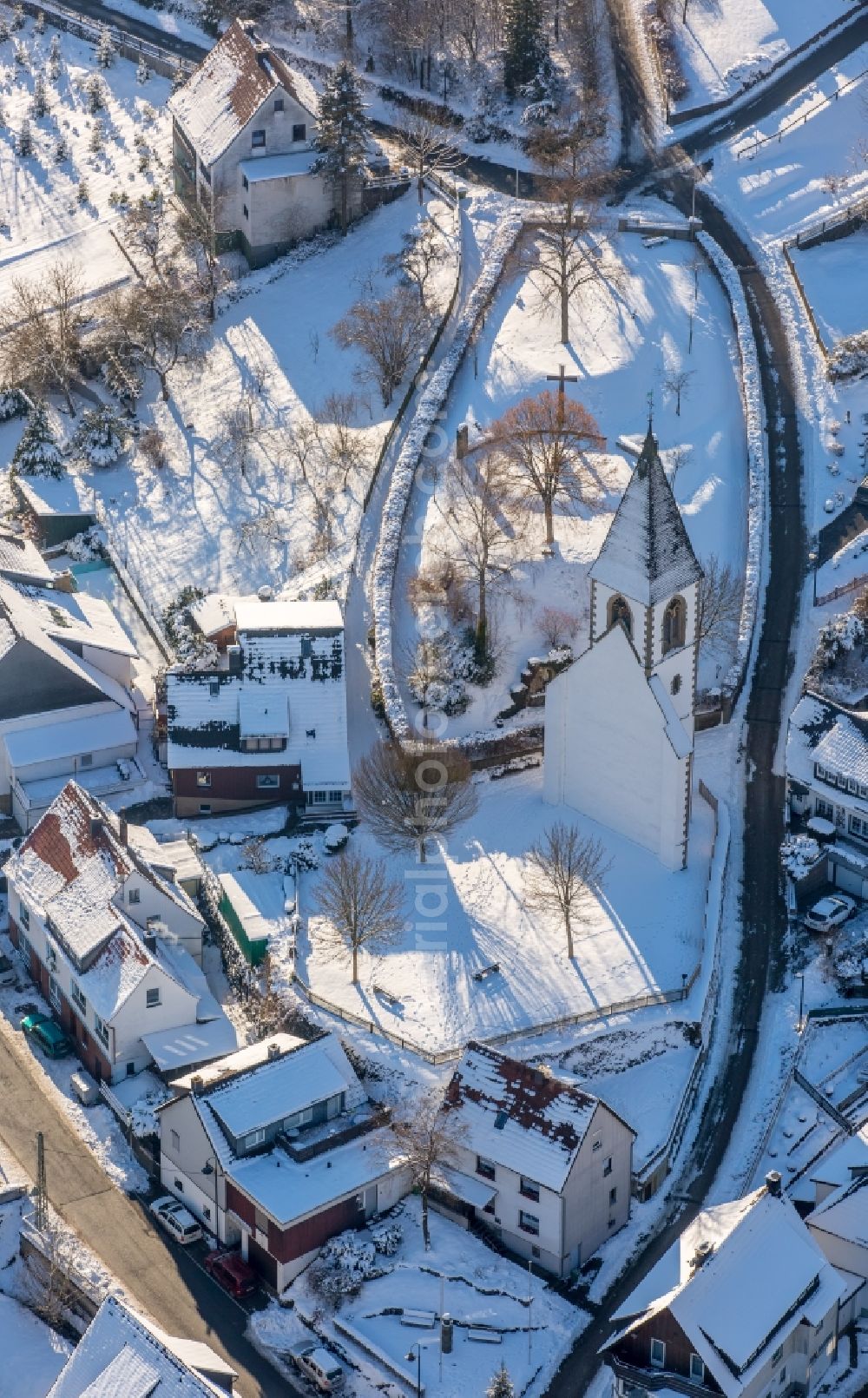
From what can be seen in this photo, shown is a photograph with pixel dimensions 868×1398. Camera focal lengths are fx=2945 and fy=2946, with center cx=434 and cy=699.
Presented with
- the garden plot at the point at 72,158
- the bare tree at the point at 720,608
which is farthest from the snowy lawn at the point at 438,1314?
the garden plot at the point at 72,158

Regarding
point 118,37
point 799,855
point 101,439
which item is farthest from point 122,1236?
point 118,37

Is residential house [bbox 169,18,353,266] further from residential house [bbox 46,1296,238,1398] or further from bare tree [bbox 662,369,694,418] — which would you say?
residential house [bbox 46,1296,238,1398]

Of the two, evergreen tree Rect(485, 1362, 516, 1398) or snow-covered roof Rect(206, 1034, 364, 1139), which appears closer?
evergreen tree Rect(485, 1362, 516, 1398)

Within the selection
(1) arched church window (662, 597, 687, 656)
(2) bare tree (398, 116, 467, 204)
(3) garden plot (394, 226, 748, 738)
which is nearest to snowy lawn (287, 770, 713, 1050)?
(3) garden plot (394, 226, 748, 738)

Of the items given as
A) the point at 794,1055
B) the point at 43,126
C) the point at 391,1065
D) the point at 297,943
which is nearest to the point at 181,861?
the point at 297,943

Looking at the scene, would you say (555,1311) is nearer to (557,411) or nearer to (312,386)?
(557,411)

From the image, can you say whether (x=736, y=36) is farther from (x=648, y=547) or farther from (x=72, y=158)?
(x=648, y=547)
